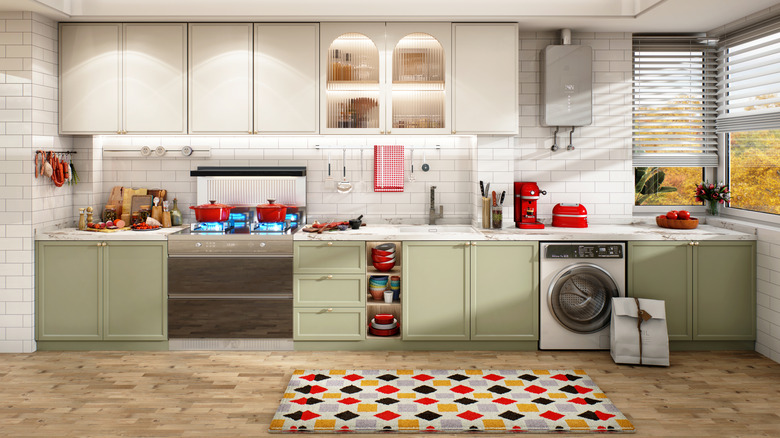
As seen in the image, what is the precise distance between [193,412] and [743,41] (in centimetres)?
508

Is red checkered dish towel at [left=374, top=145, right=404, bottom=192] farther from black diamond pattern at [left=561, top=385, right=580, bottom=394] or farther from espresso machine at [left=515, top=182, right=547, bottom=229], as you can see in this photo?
black diamond pattern at [left=561, top=385, right=580, bottom=394]

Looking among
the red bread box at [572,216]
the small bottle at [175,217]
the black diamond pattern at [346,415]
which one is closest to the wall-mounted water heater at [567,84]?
the red bread box at [572,216]

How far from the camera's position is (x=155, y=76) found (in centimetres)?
476

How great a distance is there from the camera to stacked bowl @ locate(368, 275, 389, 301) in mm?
4711

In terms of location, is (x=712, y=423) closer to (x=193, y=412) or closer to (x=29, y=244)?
(x=193, y=412)

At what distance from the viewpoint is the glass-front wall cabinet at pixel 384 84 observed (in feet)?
15.7

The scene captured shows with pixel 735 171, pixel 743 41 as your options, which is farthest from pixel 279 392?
pixel 743 41

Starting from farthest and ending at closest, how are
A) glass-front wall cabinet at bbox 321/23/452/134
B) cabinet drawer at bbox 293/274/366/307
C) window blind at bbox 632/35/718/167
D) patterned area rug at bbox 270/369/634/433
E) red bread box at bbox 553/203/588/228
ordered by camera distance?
window blind at bbox 632/35/718/167 < red bread box at bbox 553/203/588/228 < glass-front wall cabinet at bbox 321/23/452/134 < cabinet drawer at bbox 293/274/366/307 < patterned area rug at bbox 270/369/634/433

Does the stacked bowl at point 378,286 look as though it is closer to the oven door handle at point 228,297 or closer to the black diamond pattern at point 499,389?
the oven door handle at point 228,297

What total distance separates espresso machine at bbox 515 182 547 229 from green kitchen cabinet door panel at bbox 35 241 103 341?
133 inches

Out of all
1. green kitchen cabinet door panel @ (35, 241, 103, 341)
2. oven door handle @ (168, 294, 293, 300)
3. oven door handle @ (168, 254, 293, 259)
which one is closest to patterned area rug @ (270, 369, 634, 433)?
oven door handle @ (168, 294, 293, 300)

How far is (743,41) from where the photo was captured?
16.1ft

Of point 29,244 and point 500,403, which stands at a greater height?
point 29,244

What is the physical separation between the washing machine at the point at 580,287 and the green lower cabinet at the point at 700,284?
0.16 m
